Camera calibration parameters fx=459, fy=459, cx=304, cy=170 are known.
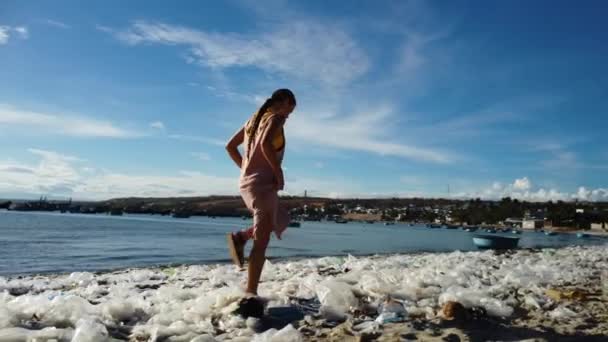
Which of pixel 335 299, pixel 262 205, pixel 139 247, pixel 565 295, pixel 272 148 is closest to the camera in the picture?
pixel 272 148

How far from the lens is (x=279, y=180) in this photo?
380cm

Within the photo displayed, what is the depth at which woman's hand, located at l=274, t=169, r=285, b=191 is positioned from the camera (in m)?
3.78

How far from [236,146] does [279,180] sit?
72 cm

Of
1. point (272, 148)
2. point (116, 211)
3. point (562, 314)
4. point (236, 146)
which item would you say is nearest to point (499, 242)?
point (562, 314)

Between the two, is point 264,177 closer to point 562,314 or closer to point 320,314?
point 320,314

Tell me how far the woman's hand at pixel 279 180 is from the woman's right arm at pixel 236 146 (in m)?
0.56

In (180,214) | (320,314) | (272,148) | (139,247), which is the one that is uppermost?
(272,148)

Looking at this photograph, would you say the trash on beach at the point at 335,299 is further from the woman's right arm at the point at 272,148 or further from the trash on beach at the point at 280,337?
the woman's right arm at the point at 272,148

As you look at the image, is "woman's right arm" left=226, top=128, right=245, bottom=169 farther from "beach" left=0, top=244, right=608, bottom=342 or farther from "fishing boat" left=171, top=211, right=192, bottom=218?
"fishing boat" left=171, top=211, right=192, bottom=218

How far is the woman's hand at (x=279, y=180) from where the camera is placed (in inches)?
149

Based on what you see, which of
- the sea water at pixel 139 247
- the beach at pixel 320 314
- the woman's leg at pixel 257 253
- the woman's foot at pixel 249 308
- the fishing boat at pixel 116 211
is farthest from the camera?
the fishing boat at pixel 116 211

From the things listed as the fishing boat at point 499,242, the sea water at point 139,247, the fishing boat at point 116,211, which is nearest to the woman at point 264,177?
the sea water at point 139,247

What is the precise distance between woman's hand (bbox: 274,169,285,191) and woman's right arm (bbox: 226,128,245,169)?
0.56 m

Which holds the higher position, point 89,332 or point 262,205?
point 262,205
